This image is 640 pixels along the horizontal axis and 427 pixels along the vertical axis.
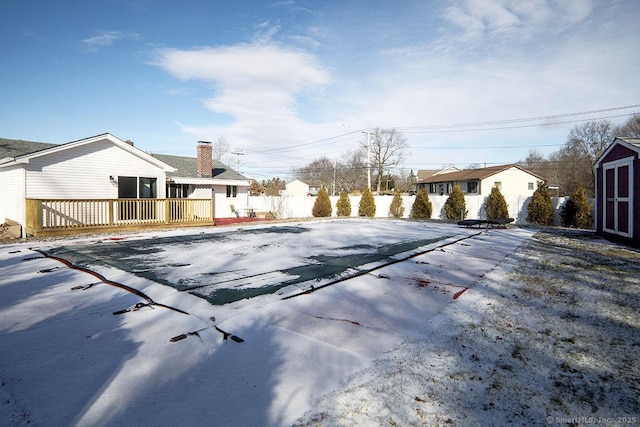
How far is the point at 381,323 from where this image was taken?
3232 mm

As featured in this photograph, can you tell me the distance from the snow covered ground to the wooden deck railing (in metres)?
5.63

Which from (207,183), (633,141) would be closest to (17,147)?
(207,183)

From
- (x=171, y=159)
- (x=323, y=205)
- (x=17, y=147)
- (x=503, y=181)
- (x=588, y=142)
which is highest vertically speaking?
(x=588, y=142)

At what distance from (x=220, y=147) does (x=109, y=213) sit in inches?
1496

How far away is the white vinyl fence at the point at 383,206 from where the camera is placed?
17812 mm

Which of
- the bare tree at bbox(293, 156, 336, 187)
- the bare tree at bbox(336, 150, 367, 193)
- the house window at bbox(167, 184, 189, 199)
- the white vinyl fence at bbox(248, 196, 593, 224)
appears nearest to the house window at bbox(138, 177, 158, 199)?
the house window at bbox(167, 184, 189, 199)

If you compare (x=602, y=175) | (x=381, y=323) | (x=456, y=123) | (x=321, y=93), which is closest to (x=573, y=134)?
(x=456, y=123)

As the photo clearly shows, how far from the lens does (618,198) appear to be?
9203 mm

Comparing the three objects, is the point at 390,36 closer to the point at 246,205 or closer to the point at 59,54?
the point at 246,205

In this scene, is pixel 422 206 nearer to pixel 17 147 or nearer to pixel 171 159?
pixel 171 159

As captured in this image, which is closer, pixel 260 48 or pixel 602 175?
pixel 602 175

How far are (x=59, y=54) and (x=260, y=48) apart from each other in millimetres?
8679

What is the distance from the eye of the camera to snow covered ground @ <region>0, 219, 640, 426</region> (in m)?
1.91

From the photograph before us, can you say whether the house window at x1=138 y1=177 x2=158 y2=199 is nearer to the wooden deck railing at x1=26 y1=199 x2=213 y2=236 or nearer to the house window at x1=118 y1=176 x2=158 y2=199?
the house window at x1=118 y1=176 x2=158 y2=199
